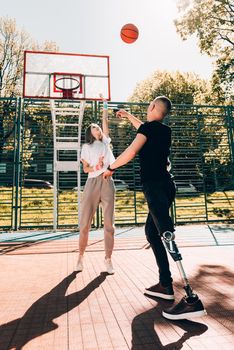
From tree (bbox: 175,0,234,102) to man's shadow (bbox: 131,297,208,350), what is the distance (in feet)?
53.2

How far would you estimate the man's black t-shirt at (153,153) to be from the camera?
2.81m

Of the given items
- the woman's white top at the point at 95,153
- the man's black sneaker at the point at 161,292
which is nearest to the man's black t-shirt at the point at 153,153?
the man's black sneaker at the point at 161,292

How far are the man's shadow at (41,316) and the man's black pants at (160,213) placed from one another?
36.8 inches

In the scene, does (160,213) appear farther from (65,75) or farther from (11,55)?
(11,55)

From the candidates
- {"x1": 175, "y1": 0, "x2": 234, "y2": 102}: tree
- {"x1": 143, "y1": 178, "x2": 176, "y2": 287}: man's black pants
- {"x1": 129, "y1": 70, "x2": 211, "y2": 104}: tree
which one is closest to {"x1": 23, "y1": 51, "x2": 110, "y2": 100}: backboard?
{"x1": 143, "y1": 178, "x2": 176, "y2": 287}: man's black pants

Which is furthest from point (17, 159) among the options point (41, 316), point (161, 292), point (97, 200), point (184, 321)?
point (184, 321)

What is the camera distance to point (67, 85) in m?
8.73

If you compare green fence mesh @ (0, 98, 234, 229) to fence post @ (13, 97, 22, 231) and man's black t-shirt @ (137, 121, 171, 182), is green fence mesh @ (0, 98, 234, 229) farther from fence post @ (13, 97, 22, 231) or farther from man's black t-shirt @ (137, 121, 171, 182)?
man's black t-shirt @ (137, 121, 171, 182)

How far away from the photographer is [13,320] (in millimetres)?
2518

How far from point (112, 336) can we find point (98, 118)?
8399mm

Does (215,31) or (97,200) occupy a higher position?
(215,31)

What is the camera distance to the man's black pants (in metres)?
2.65

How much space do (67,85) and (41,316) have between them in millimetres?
7395

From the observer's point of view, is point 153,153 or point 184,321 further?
point 153,153
